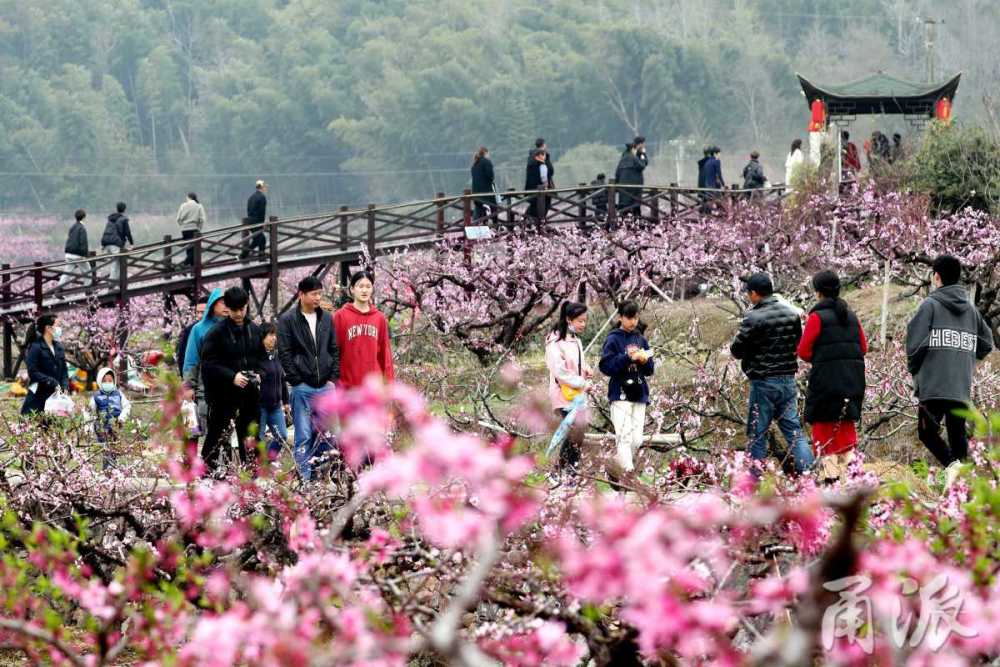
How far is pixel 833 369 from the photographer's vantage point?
7.93 metres

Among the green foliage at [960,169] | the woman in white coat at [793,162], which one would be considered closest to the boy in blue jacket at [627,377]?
the green foliage at [960,169]

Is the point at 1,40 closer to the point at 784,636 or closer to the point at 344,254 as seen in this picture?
the point at 344,254

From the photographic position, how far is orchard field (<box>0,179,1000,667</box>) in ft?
10.5

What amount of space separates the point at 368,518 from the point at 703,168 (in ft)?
60.2

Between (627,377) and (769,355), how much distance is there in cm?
103

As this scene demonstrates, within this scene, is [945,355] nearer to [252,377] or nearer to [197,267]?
[252,377]

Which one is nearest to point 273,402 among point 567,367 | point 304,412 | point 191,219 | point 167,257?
point 304,412

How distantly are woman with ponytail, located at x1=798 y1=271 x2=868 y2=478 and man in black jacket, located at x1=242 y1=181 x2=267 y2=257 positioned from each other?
49.3 ft

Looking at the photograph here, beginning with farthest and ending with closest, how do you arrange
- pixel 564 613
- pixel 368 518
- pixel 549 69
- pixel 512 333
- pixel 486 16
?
pixel 486 16 → pixel 549 69 → pixel 512 333 → pixel 368 518 → pixel 564 613

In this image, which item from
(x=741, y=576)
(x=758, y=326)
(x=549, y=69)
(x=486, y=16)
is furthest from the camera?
(x=486, y=16)

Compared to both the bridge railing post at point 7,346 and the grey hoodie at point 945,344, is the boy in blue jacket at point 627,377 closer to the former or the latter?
the grey hoodie at point 945,344

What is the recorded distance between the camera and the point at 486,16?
62.9 metres

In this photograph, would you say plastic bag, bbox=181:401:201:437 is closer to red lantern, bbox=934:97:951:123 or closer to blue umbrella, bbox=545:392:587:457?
blue umbrella, bbox=545:392:587:457

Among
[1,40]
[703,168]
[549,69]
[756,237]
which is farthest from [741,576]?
[1,40]
